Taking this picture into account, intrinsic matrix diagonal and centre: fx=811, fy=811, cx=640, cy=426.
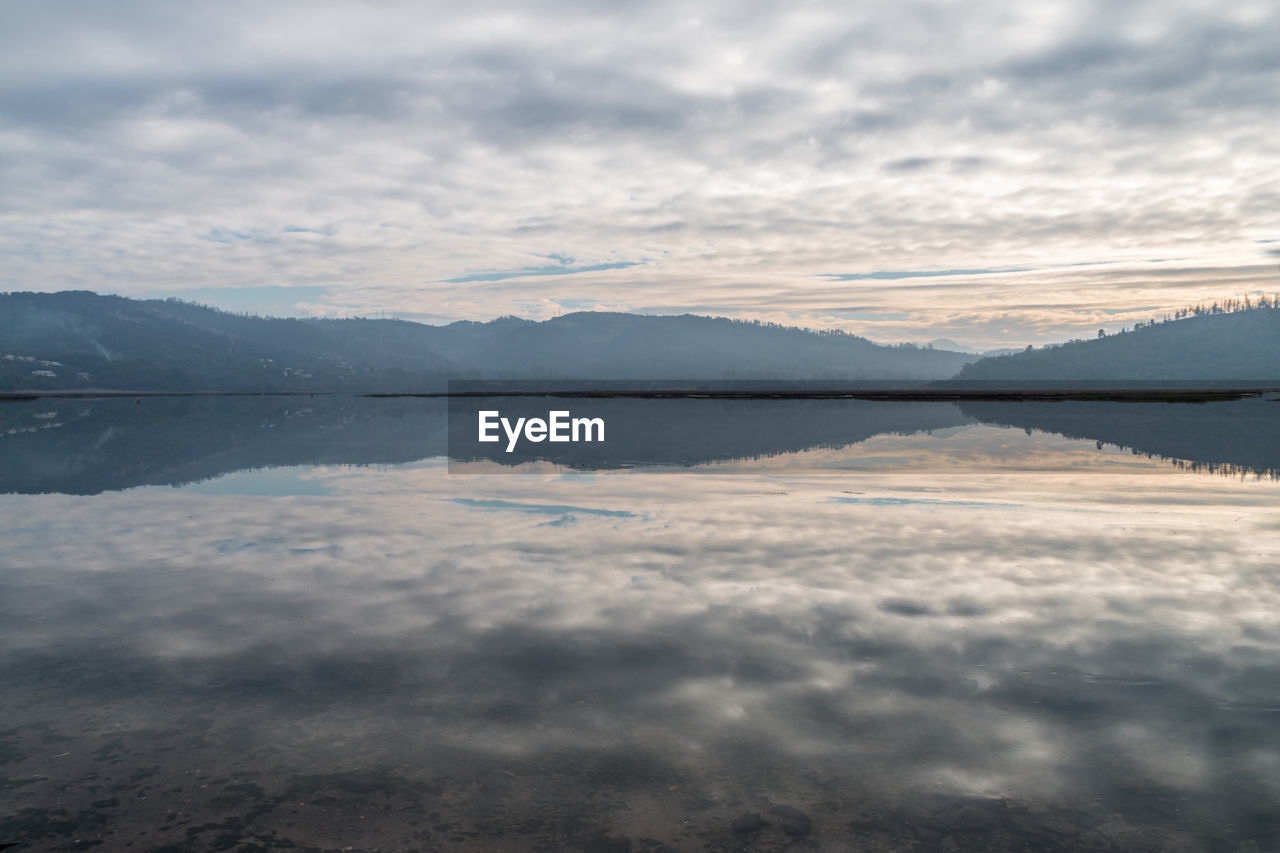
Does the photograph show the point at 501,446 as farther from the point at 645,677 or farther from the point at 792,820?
the point at 792,820

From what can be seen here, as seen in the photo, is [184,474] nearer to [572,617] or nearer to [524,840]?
[572,617]

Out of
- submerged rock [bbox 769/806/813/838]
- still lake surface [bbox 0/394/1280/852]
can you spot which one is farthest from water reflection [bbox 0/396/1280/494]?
submerged rock [bbox 769/806/813/838]

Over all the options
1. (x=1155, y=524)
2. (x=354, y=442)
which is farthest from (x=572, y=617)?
(x=354, y=442)

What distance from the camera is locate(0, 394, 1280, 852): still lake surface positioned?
7.86 meters

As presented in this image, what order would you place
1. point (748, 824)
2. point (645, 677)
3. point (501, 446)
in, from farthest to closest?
point (501, 446) → point (645, 677) → point (748, 824)

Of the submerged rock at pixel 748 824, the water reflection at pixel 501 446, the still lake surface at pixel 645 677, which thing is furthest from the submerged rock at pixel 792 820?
the water reflection at pixel 501 446

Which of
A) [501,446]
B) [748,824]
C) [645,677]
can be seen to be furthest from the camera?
[501,446]

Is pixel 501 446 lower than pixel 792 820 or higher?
higher

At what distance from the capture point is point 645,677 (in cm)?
1138

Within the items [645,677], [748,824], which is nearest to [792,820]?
[748,824]

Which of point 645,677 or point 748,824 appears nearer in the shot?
point 748,824

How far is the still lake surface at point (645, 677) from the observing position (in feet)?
25.8

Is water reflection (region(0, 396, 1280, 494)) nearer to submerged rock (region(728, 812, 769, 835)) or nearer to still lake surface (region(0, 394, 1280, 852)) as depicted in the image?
still lake surface (region(0, 394, 1280, 852))

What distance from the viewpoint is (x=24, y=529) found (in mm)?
23625
